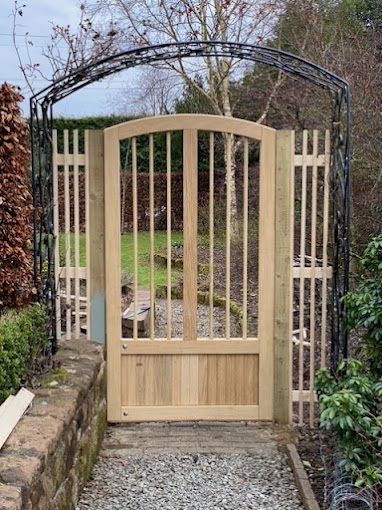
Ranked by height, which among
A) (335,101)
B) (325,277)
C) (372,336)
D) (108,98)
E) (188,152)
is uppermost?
(108,98)

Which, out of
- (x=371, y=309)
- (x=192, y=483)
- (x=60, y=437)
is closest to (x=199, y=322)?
(x=192, y=483)

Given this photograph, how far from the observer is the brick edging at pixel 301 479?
2628 millimetres

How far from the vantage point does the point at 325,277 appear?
349 cm

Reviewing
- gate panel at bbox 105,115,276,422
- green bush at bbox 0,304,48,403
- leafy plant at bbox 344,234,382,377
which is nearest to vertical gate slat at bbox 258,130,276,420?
gate panel at bbox 105,115,276,422

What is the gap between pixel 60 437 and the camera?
239 centimetres

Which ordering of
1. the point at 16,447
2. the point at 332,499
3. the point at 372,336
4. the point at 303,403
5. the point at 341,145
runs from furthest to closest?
the point at 303,403 → the point at 341,145 → the point at 372,336 → the point at 332,499 → the point at 16,447

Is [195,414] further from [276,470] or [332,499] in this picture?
[332,499]

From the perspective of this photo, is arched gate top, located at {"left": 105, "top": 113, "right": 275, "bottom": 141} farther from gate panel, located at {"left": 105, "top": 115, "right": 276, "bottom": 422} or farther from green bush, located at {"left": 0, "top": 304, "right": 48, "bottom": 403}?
green bush, located at {"left": 0, "top": 304, "right": 48, "bottom": 403}

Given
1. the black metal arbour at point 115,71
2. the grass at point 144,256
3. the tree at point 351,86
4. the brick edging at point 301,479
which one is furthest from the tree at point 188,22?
the brick edging at point 301,479

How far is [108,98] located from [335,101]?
354 inches

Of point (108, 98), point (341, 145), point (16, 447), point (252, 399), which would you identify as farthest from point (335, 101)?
point (108, 98)

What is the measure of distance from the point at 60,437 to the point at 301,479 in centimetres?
124

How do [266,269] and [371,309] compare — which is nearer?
[371,309]

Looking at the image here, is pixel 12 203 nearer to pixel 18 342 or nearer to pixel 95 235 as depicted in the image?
pixel 95 235
